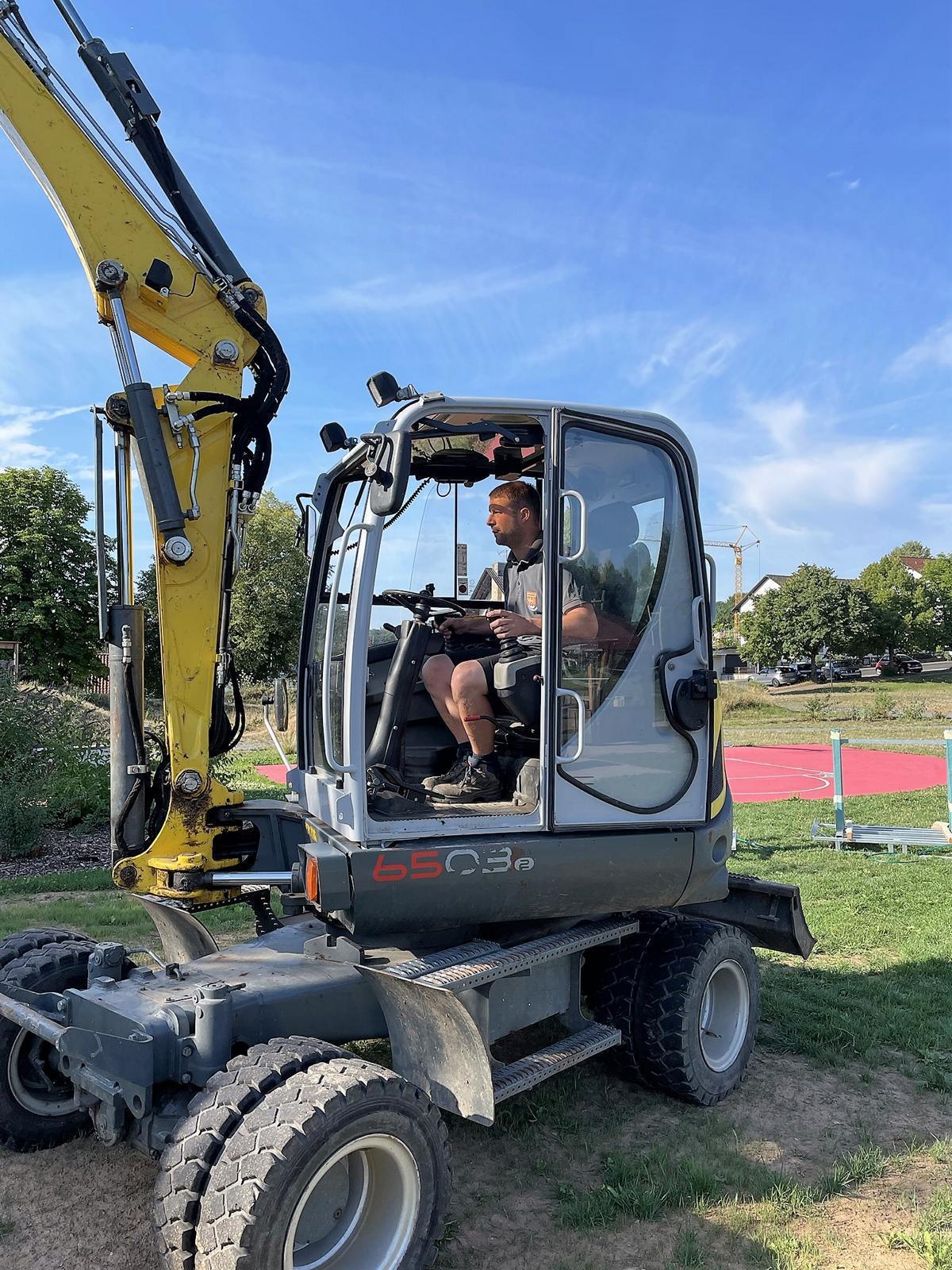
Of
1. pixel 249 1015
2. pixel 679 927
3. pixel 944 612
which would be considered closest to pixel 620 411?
pixel 679 927

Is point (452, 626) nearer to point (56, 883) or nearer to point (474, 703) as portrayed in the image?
point (474, 703)

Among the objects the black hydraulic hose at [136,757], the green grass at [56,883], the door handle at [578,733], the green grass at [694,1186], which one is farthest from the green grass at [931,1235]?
the green grass at [56,883]

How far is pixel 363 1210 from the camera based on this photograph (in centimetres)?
303

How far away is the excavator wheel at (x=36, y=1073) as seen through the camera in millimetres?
3762

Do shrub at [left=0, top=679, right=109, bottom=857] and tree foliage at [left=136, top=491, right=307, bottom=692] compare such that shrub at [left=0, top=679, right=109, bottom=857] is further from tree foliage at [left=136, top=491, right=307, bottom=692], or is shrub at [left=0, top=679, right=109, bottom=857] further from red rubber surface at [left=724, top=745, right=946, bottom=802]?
tree foliage at [left=136, top=491, right=307, bottom=692]

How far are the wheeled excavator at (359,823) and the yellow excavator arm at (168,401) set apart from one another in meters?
0.02

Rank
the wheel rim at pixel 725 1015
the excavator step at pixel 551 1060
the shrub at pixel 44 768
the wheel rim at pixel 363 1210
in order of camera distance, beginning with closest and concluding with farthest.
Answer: the wheel rim at pixel 363 1210 → the excavator step at pixel 551 1060 → the wheel rim at pixel 725 1015 → the shrub at pixel 44 768

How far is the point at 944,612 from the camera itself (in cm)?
6781

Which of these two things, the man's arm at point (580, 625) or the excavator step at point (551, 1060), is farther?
the man's arm at point (580, 625)

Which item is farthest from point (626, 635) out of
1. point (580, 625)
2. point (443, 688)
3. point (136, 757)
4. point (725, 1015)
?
point (136, 757)

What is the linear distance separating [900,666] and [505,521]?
218 feet

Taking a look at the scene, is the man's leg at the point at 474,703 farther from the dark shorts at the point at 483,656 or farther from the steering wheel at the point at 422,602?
the steering wheel at the point at 422,602

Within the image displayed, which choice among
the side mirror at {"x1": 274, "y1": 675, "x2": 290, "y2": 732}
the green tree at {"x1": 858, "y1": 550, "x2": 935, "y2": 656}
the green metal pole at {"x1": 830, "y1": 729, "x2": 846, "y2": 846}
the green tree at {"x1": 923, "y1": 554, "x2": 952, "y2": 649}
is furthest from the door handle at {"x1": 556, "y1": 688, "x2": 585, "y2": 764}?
the green tree at {"x1": 923, "y1": 554, "x2": 952, "y2": 649}

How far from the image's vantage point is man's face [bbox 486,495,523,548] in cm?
442
